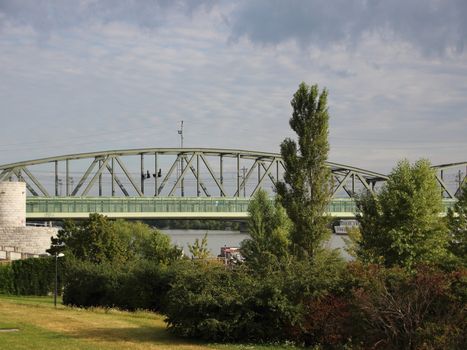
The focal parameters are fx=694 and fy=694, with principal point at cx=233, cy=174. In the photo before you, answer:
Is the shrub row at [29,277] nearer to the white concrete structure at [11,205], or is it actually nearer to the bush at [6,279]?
the bush at [6,279]

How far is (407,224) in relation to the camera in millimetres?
42906

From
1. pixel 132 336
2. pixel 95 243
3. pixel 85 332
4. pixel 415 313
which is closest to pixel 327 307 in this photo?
pixel 415 313

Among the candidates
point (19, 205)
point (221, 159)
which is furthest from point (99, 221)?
point (221, 159)

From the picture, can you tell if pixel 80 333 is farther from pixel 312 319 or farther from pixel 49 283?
pixel 49 283

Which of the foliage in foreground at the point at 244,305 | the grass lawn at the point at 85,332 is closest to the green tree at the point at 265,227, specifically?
the grass lawn at the point at 85,332

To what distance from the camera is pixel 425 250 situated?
42.3m

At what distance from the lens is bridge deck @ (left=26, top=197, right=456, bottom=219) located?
10375cm

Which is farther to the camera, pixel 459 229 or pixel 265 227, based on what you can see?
pixel 265 227

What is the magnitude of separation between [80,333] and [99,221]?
26.3 metres

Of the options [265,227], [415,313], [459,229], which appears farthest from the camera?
[265,227]

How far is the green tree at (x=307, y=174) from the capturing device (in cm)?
3772

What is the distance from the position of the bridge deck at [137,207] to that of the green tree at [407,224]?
6158cm

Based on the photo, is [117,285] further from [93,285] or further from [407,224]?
[407,224]

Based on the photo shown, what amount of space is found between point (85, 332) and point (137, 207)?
82.1 m
